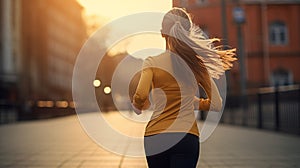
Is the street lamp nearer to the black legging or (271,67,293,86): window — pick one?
the black legging

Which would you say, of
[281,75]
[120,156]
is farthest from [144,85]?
[281,75]

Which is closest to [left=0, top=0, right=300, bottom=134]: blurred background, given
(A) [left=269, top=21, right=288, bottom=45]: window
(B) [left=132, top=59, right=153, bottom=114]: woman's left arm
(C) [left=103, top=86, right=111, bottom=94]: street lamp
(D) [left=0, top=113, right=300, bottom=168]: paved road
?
(A) [left=269, top=21, right=288, bottom=45]: window

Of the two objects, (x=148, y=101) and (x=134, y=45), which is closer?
(x=148, y=101)

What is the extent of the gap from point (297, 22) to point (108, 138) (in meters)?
41.4

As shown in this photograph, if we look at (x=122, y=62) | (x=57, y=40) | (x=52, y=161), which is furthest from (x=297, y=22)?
(x=122, y=62)

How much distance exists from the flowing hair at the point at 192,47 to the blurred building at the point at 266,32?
154ft

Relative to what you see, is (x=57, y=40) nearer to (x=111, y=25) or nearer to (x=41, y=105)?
(x=41, y=105)

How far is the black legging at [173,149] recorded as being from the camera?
13.0 ft

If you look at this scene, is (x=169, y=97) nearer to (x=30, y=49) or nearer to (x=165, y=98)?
(x=165, y=98)

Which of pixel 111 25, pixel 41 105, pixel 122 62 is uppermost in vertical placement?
pixel 111 25

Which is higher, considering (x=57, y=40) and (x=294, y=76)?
(x=57, y=40)

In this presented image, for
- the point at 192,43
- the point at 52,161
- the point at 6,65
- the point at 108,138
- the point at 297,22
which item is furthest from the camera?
the point at 297,22

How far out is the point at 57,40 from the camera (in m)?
75.5

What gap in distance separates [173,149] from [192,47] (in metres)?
0.72
